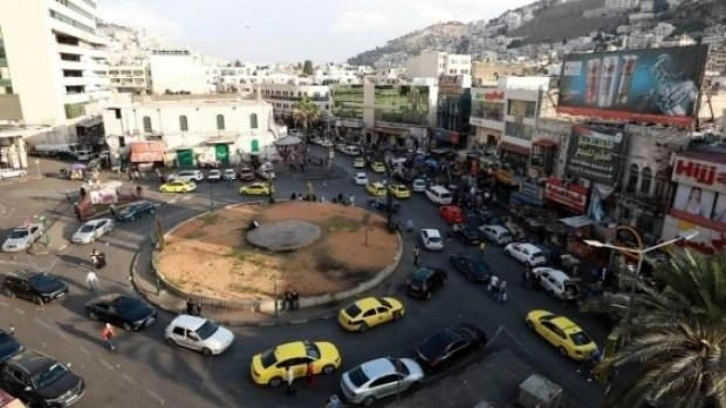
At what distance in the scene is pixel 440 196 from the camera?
147ft

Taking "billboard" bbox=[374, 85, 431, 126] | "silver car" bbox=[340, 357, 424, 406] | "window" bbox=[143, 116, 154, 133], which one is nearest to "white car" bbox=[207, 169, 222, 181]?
"window" bbox=[143, 116, 154, 133]

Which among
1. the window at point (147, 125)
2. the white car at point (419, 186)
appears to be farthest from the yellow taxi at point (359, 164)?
the window at point (147, 125)

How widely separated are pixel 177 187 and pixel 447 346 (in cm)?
3607

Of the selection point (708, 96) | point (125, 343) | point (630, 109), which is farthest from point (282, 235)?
point (708, 96)

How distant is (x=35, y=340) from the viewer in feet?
71.5

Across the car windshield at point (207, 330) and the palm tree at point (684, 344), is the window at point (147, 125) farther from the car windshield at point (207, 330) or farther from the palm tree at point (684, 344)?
the palm tree at point (684, 344)

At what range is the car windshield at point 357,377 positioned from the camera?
59.0ft

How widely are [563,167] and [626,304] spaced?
80.5 feet

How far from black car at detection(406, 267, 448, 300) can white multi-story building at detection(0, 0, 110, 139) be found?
6421cm

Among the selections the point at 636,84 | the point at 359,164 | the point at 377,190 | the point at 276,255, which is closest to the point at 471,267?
the point at 276,255

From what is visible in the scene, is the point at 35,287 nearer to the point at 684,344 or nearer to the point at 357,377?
the point at 357,377

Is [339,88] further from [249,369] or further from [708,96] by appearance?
[249,369]

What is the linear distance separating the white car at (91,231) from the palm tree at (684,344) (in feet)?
109

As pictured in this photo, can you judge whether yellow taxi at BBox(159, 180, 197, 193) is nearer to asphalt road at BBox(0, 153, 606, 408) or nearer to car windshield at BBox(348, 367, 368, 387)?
asphalt road at BBox(0, 153, 606, 408)
